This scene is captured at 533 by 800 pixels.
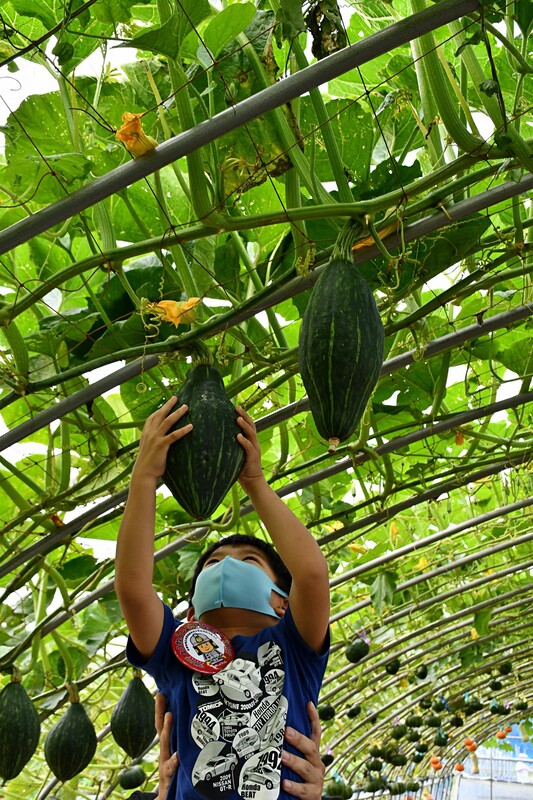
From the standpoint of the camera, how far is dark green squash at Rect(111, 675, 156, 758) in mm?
3588

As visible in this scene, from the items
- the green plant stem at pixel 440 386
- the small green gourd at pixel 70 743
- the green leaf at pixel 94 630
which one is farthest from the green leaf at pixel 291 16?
the green leaf at pixel 94 630

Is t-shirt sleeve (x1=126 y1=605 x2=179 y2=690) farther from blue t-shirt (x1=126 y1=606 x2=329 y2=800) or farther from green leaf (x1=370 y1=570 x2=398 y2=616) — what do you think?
green leaf (x1=370 y1=570 x2=398 y2=616)

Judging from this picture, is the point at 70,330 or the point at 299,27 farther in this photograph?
the point at 70,330

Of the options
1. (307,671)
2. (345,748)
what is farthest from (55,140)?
(345,748)

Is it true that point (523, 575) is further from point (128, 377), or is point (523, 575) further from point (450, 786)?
point (450, 786)

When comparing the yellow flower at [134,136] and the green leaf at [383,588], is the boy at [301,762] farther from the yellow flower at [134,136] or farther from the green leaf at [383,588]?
the green leaf at [383,588]

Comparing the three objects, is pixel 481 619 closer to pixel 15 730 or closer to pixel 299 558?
pixel 15 730

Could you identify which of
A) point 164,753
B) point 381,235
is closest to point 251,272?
point 381,235

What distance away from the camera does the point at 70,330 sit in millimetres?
2281

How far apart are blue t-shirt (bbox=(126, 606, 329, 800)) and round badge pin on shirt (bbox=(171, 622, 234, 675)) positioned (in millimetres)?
35

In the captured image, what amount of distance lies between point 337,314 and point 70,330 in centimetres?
113

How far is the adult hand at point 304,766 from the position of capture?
1850mm

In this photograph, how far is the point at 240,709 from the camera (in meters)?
1.91

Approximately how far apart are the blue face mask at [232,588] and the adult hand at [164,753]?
24 cm
